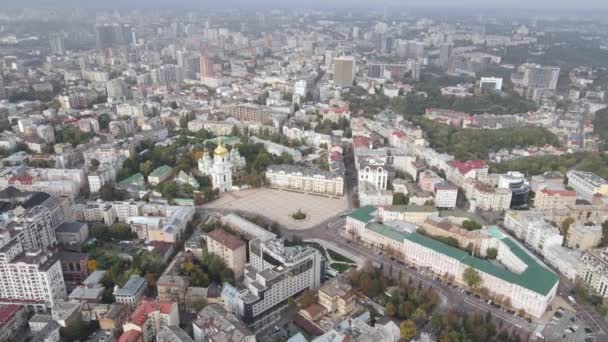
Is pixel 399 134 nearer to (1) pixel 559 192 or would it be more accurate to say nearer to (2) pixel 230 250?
(1) pixel 559 192

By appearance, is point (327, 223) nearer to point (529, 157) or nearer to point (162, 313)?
point (162, 313)

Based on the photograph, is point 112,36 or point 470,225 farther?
point 112,36

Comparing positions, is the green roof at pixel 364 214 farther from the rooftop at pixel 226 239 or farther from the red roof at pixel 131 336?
the red roof at pixel 131 336

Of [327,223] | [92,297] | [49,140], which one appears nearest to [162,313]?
[92,297]

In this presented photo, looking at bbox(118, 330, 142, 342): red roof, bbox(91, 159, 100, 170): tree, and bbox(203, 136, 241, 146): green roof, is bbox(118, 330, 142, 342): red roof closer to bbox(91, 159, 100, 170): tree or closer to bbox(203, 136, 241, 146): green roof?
bbox(91, 159, 100, 170): tree

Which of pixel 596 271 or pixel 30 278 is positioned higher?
pixel 30 278

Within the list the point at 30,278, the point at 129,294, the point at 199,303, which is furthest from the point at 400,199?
the point at 30,278

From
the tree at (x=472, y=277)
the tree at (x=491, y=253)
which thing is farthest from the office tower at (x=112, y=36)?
the tree at (x=472, y=277)
